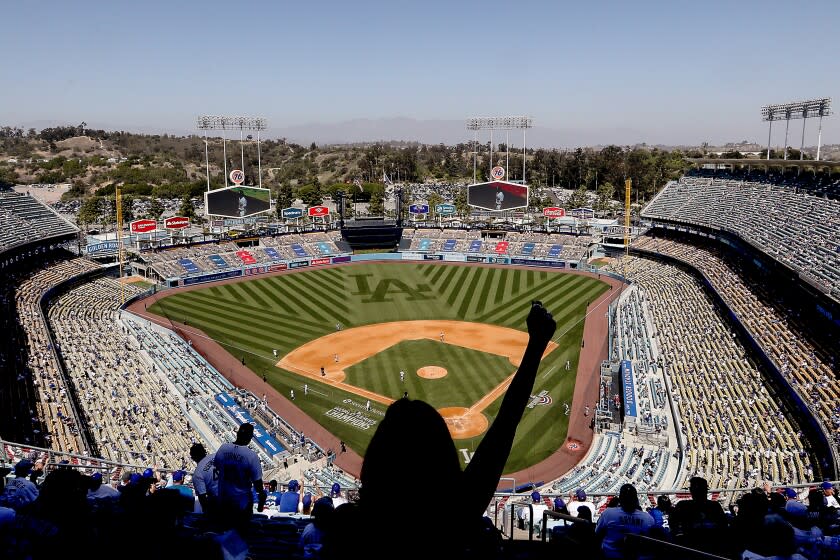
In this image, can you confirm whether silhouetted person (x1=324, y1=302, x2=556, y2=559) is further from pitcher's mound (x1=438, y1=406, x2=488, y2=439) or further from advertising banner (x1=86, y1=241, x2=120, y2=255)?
advertising banner (x1=86, y1=241, x2=120, y2=255)

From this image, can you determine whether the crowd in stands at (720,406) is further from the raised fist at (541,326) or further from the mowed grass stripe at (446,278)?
the raised fist at (541,326)

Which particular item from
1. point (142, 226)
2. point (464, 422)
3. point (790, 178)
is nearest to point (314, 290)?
point (142, 226)

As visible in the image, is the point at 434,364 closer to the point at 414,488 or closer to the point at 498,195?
the point at 414,488

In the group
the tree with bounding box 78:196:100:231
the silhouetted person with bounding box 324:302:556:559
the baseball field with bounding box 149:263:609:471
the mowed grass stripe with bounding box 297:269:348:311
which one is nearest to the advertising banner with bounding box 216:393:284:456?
the baseball field with bounding box 149:263:609:471

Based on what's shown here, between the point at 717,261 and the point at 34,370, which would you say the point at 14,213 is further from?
the point at 717,261

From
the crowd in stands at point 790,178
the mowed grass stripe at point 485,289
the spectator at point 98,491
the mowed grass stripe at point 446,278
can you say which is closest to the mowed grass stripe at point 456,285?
the mowed grass stripe at point 446,278

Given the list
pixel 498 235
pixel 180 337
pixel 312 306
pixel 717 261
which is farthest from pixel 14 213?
pixel 717 261
